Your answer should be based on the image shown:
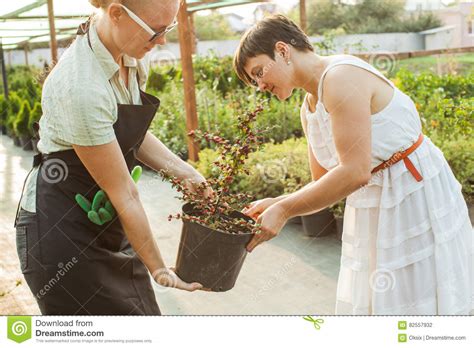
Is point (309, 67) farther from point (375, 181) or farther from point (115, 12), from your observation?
point (115, 12)

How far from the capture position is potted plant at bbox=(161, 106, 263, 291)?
1523 millimetres

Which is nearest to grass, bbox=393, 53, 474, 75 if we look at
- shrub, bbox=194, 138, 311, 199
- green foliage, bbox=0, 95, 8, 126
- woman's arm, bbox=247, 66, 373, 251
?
shrub, bbox=194, 138, 311, 199

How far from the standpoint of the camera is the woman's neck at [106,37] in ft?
4.47

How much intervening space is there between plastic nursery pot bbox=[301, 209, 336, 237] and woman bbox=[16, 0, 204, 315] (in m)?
2.30

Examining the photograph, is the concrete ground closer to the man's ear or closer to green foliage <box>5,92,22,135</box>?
the man's ear

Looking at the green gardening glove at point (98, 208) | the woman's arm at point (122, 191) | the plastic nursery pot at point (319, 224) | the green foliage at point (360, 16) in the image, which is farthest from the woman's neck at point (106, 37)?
the green foliage at point (360, 16)

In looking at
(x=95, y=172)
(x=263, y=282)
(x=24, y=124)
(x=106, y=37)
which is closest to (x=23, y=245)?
(x=95, y=172)

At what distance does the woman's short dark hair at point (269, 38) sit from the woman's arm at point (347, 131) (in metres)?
0.15

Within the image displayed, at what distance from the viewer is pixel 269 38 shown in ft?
4.96

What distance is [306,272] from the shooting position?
338 cm

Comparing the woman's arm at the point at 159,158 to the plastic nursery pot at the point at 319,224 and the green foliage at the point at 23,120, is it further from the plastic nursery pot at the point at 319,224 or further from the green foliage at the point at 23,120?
the green foliage at the point at 23,120

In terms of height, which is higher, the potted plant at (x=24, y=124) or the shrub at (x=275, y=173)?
the shrub at (x=275, y=173)
